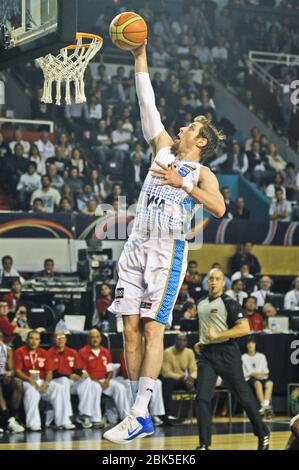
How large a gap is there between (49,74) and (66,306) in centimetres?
1002

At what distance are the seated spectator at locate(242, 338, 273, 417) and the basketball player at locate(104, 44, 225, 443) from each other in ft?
34.7

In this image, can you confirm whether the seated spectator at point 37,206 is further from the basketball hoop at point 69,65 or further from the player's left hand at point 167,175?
the player's left hand at point 167,175

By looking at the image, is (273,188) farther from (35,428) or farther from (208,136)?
(208,136)

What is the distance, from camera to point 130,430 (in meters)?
8.20

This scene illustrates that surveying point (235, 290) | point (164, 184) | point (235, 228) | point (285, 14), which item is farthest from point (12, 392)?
point (285, 14)

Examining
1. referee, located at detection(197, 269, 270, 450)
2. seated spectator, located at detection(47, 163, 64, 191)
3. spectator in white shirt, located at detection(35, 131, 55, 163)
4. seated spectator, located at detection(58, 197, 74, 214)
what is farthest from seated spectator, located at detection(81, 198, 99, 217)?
referee, located at detection(197, 269, 270, 450)

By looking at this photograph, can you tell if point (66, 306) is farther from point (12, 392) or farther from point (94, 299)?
point (12, 392)

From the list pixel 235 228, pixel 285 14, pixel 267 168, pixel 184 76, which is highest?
pixel 285 14

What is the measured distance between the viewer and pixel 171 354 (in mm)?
18109

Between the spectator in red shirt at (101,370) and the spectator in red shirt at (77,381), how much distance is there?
13 cm

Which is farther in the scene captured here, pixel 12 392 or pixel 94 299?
pixel 94 299

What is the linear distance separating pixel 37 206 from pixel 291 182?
7.68 meters

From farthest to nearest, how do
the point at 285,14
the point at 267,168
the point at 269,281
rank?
the point at 285,14 < the point at 267,168 < the point at 269,281

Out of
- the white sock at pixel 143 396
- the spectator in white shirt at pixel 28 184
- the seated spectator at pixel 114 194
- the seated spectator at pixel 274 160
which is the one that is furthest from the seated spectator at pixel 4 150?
the white sock at pixel 143 396
